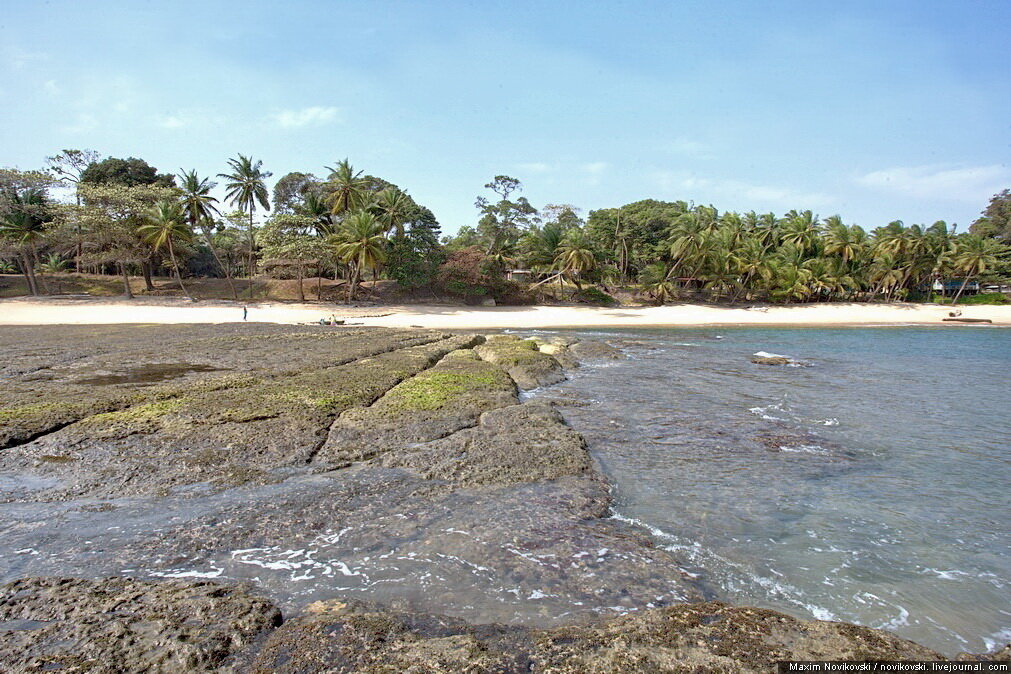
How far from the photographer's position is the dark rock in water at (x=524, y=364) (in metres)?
14.6

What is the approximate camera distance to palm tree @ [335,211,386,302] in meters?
42.2

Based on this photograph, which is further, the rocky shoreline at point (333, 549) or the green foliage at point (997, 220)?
the green foliage at point (997, 220)

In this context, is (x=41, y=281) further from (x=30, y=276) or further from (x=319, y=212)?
(x=319, y=212)

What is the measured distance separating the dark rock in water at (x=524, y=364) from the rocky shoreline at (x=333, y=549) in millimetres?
4066

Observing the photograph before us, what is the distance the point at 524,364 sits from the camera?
16.0 meters

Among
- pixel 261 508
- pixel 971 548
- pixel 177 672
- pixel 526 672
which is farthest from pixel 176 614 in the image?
pixel 971 548

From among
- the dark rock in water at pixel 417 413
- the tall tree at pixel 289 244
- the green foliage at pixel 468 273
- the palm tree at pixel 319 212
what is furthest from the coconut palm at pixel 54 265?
the dark rock in water at pixel 417 413

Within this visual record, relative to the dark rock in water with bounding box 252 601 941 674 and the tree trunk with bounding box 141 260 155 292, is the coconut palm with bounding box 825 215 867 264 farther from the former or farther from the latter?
the tree trunk with bounding box 141 260 155 292

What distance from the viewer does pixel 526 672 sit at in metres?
3.11

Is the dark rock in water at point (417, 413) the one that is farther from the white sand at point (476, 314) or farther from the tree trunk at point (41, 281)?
the tree trunk at point (41, 281)

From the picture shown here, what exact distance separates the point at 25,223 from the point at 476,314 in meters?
33.9

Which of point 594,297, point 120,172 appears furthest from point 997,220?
point 120,172

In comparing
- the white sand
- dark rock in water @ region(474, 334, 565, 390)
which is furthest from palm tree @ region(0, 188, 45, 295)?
dark rock in water @ region(474, 334, 565, 390)

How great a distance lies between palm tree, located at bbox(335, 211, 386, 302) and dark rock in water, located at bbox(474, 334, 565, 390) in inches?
1011
